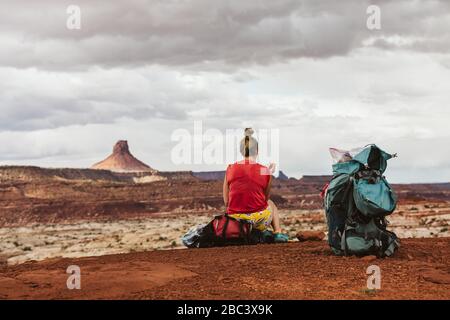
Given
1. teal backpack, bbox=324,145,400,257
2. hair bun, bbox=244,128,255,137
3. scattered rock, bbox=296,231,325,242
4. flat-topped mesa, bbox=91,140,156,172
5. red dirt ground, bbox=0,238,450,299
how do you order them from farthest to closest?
flat-topped mesa, bbox=91,140,156,172
scattered rock, bbox=296,231,325,242
hair bun, bbox=244,128,255,137
teal backpack, bbox=324,145,400,257
red dirt ground, bbox=0,238,450,299

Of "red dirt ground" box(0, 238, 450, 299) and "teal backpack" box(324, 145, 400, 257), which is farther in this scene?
"teal backpack" box(324, 145, 400, 257)

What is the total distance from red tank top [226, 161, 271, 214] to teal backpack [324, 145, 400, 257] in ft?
5.96

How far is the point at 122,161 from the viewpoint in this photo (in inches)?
6964

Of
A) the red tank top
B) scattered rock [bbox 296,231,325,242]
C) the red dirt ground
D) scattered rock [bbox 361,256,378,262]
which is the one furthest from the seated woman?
scattered rock [bbox 361,256,378,262]

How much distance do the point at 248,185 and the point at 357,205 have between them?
2481 mm

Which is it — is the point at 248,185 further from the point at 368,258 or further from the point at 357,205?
the point at 368,258

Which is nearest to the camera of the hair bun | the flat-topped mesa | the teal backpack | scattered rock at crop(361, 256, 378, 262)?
scattered rock at crop(361, 256, 378, 262)

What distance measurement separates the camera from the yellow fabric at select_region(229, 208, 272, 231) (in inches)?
426

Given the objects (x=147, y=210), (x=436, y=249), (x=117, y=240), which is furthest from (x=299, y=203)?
(x=436, y=249)

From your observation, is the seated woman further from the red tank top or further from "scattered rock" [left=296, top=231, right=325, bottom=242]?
"scattered rock" [left=296, top=231, right=325, bottom=242]

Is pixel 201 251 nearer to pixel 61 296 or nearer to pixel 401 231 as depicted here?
pixel 61 296

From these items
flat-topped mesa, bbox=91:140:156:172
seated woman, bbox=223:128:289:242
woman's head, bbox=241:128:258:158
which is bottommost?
seated woman, bbox=223:128:289:242

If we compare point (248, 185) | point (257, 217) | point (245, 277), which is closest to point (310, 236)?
point (257, 217)
